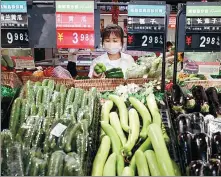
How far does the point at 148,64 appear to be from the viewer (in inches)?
171

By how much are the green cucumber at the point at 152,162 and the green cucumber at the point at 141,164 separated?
0.03 m

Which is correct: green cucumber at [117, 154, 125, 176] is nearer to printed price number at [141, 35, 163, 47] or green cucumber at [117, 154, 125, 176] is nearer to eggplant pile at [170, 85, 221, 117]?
eggplant pile at [170, 85, 221, 117]

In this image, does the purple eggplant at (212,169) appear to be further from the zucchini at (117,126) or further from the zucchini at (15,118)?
the zucchini at (15,118)

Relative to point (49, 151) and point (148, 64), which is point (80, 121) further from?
point (148, 64)

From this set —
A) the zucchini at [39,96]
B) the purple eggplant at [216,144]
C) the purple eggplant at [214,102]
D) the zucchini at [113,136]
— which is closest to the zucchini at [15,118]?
the zucchini at [39,96]

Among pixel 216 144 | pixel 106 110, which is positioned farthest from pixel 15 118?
pixel 216 144

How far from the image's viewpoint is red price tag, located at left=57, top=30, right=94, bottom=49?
313cm

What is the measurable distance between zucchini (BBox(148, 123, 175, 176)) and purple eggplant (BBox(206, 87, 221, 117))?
0.67m

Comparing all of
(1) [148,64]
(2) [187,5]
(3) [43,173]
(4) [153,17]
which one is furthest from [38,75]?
(3) [43,173]

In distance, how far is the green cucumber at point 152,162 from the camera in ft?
7.77

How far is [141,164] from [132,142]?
35 centimetres

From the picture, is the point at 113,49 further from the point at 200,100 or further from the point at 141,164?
the point at 141,164

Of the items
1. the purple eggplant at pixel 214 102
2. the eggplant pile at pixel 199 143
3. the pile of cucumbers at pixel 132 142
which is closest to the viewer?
the eggplant pile at pixel 199 143

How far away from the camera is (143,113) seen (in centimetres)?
315
